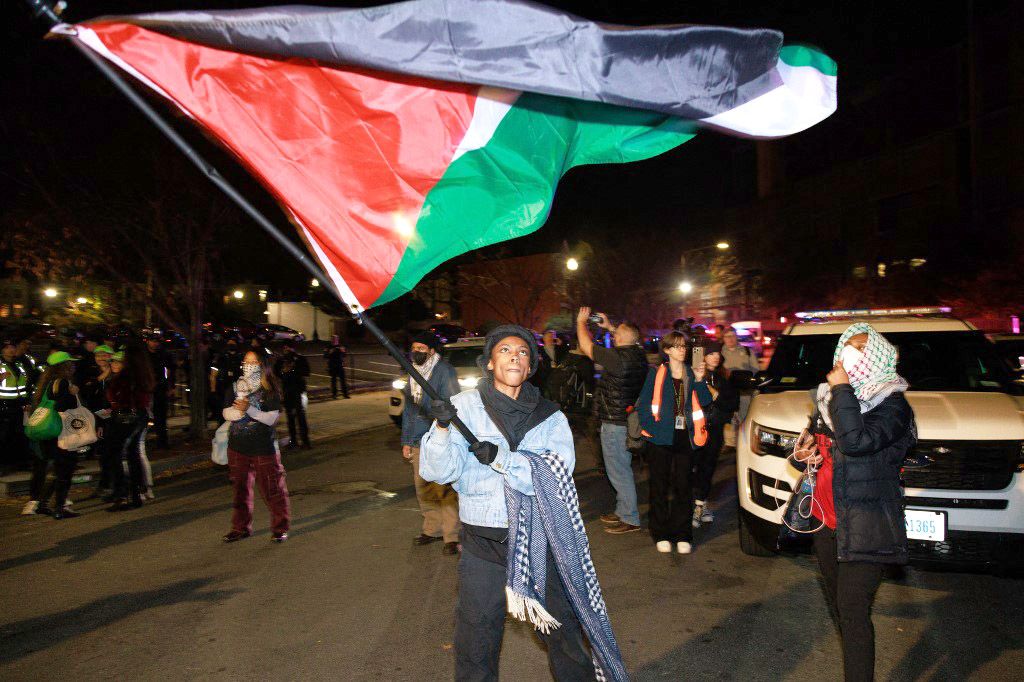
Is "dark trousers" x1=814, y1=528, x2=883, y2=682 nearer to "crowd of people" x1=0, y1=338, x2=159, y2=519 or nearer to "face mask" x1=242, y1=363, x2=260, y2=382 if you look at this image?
"face mask" x1=242, y1=363, x2=260, y2=382

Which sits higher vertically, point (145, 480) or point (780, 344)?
point (780, 344)

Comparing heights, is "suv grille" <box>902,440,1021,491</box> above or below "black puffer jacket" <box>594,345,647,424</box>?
below

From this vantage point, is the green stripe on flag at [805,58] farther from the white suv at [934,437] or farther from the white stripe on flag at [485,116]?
the white suv at [934,437]

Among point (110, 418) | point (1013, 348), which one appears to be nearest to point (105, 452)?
point (110, 418)

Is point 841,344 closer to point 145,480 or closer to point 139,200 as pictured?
point 145,480

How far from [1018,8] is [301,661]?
31205 mm

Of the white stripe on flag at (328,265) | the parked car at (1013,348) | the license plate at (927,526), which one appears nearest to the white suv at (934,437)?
the license plate at (927,526)

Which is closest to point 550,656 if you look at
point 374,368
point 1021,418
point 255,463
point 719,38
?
point 719,38

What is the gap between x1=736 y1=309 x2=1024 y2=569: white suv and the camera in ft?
15.7

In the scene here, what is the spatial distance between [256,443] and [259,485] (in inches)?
16.4

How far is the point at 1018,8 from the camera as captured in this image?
2536 centimetres

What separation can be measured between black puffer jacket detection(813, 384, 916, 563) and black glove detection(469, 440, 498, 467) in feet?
5.49

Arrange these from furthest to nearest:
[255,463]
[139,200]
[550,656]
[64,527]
Result: 1. [139,200]
2. [64,527]
3. [255,463]
4. [550,656]

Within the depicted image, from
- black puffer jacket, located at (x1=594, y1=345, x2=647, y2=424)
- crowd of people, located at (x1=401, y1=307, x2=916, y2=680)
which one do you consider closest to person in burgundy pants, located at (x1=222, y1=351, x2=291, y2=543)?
black puffer jacket, located at (x1=594, y1=345, x2=647, y2=424)
